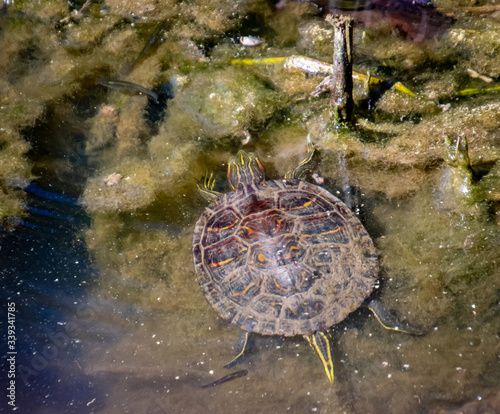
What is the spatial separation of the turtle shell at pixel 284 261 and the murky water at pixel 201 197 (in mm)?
261

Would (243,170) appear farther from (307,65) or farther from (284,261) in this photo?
(307,65)

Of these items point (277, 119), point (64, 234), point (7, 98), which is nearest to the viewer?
point (64, 234)

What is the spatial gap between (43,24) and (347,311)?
5109 mm

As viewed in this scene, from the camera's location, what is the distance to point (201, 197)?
135 inches

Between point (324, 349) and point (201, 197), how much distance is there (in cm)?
178

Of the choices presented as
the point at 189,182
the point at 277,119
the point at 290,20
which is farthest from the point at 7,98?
the point at 290,20

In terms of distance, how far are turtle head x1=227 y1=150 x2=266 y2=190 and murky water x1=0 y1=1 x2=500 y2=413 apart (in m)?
0.23

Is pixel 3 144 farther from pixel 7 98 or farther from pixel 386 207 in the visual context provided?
pixel 386 207

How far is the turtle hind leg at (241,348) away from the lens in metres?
2.66

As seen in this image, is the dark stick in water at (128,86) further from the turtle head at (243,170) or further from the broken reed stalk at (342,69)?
the broken reed stalk at (342,69)

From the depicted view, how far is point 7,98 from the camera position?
3.99m

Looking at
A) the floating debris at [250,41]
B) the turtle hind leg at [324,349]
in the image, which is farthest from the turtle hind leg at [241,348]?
the floating debris at [250,41]

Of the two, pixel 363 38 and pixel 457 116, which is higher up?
pixel 363 38

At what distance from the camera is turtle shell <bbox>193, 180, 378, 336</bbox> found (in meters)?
2.56
